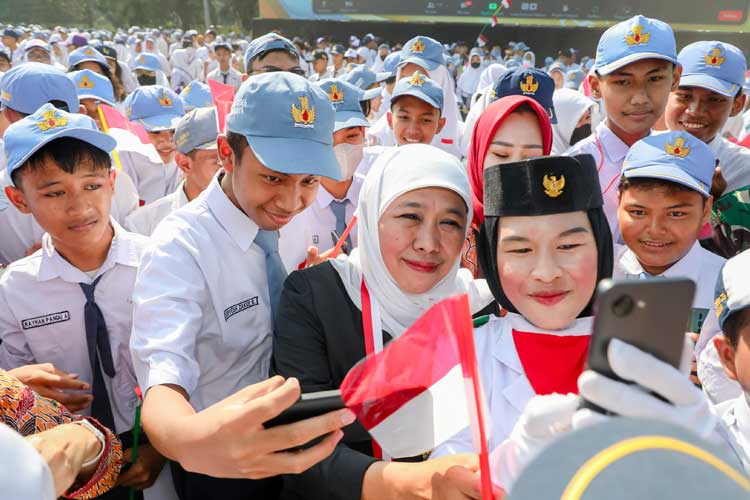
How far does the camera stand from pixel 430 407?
1183 mm

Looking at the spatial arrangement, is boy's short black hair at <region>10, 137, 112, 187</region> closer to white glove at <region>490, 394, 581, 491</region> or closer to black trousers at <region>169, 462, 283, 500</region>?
black trousers at <region>169, 462, 283, 500</region>

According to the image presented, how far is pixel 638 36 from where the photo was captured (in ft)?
9.44

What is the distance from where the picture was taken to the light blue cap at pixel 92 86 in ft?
15.9

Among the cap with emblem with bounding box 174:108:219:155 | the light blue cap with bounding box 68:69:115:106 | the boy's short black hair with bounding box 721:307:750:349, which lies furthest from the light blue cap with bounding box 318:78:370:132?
the boy's short black hair with bounding box 721:307:750:349

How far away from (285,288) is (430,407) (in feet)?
2.21

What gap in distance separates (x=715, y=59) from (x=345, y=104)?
7.28 feet

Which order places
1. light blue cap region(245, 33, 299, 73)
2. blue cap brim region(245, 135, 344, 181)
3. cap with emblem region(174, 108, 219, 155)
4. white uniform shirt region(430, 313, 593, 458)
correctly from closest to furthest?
white uniform shirt region(430, 313, 593, 458) < blue cap brim region(245, 135, 344, 181) < cap with emblem region(174, 108, 219, 155) < light blue cap region(245, 33, 299, 73)

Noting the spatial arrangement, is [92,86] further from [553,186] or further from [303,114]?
[553,186]

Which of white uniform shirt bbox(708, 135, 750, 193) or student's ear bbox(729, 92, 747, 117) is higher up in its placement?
student's ear bbox(729, 92, 747, 117)

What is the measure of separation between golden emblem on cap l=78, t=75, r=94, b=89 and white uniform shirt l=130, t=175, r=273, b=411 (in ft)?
12.1

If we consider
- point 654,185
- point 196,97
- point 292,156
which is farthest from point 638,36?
point 196,97

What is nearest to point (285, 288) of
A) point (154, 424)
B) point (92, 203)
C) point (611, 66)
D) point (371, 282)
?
point (371, 282)

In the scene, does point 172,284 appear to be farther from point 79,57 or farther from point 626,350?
point 79,57

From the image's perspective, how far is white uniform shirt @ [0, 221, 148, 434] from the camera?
6.66 ft
